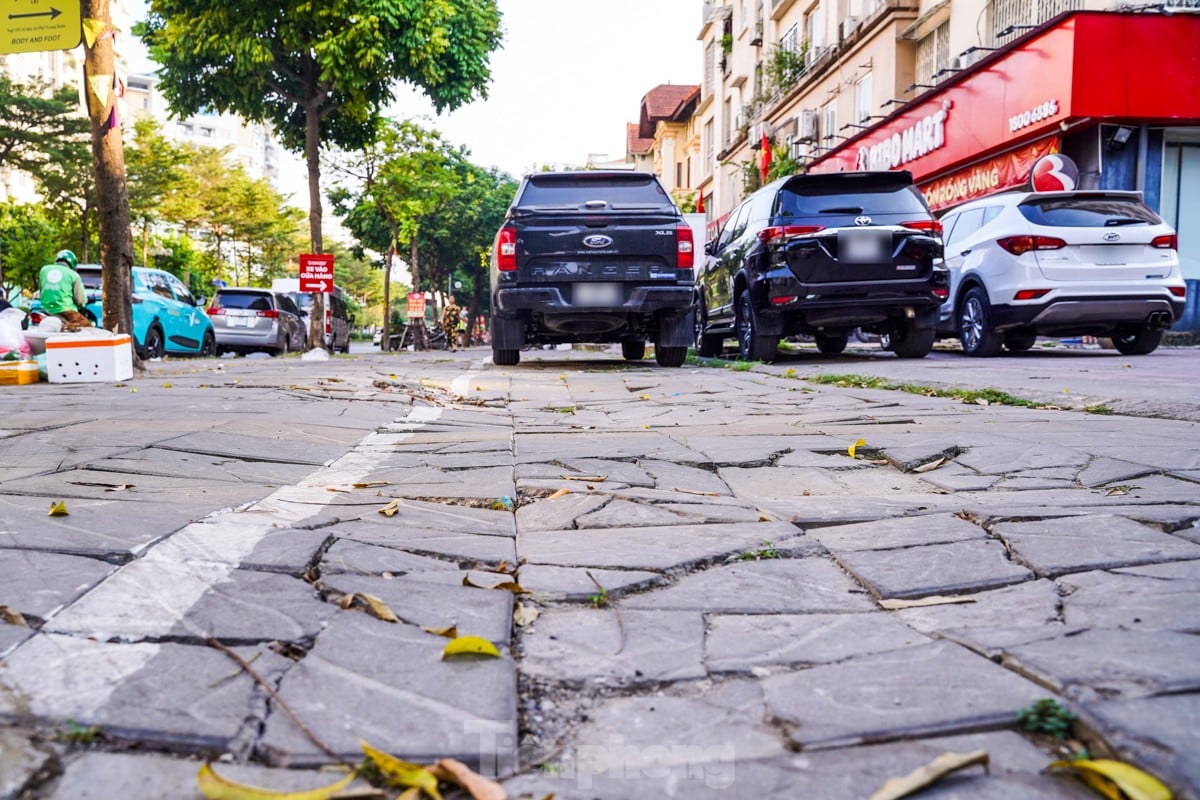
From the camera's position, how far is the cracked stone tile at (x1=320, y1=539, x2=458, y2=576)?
2276 mm

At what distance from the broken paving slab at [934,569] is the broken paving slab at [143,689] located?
1280 mm

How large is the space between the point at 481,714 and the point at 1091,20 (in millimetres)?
16440

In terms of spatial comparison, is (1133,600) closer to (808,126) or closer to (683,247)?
(683,247)

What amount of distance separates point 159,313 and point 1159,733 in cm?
1637

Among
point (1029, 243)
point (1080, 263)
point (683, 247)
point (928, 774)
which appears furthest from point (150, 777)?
point (1080, 263)

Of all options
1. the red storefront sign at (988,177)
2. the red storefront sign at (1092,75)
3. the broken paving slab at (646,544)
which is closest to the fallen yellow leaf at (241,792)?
the broken paving slab at (646,544)

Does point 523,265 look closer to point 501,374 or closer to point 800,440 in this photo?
point 501,374

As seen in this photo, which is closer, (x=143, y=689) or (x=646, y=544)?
(x=143, y=689)

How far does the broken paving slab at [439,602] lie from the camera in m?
1.91

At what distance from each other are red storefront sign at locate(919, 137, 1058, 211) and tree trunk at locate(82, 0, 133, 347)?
43.8 ft

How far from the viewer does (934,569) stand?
2.30 meters

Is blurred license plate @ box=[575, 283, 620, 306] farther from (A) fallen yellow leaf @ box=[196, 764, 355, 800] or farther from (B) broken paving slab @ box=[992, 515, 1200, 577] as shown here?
(A) fallen yellow leaf @ box=[196, 764, 355, 800]

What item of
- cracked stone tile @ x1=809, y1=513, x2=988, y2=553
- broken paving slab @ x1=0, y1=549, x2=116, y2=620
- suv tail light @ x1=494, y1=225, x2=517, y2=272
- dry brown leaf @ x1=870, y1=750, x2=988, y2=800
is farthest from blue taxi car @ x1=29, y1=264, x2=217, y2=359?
dry brown leaf @ x1=870, y1=750, x2=988, y2=800

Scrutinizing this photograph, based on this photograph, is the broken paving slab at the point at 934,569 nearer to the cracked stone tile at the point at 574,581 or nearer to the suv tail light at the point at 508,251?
the cracked stone tile at the point at 574,581
